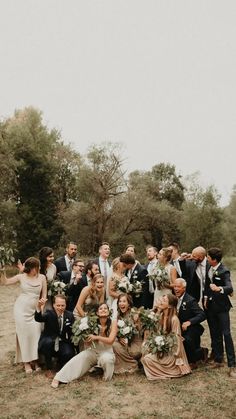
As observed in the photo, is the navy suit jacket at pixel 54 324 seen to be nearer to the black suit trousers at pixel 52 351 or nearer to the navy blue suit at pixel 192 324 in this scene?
the black suit trousers at pixel 52 351

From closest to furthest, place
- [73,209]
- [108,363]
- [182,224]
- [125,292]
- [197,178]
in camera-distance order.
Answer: [108,363] → [125,292] → [73,209] → [182,224] → [197,178]

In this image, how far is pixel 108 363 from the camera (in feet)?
23.4

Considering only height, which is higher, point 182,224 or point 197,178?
point 197,178

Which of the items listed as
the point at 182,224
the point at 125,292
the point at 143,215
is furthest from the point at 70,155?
the point at 125,292

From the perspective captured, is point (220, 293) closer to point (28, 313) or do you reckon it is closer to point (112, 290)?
point (112, 290)

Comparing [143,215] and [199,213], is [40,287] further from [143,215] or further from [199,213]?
[199,213]

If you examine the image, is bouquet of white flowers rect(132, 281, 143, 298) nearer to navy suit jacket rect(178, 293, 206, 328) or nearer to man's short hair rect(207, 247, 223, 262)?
navy suit jacket rect(178, 293, 206, 328)

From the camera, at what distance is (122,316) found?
7797 mm

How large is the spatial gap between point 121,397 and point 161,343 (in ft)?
3.87

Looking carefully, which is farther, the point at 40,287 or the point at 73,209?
the point at 73,209

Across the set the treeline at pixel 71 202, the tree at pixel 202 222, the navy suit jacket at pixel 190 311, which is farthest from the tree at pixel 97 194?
the navy suit jacket at pixel 190 311

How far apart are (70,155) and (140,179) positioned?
18.3 ft

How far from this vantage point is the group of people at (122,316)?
726 centimetres

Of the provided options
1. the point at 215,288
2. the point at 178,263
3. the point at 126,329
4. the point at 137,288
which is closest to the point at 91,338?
the point at 126,329
